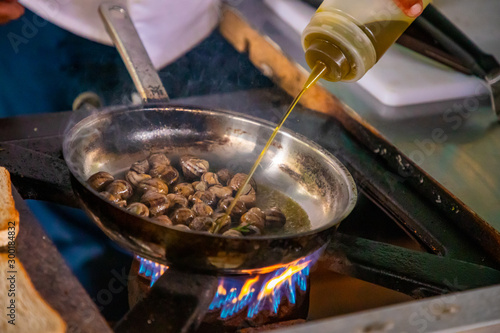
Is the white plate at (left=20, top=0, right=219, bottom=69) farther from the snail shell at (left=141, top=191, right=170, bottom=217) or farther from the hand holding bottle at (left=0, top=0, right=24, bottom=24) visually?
the snail shell at (left=141, top=191, right=170, bottom=217)

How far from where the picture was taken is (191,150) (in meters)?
1.42

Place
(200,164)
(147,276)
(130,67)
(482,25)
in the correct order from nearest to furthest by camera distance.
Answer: (147,276)
(200,164)
(130,67)
(482,25)

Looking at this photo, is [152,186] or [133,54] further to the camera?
[133,54]

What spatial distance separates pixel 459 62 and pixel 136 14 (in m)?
1.26

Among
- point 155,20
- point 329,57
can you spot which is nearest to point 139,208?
point 329,57

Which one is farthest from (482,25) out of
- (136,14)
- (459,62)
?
(136,14)

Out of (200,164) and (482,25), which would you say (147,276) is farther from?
(482,25)

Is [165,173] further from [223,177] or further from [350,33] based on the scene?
[350,33]

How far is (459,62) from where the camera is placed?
191 centimetres

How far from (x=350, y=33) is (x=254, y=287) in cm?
60

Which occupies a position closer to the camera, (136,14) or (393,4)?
(393,4)

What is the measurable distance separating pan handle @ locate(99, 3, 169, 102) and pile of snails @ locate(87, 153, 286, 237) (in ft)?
0.64

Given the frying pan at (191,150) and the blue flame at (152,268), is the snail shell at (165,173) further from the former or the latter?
the blue flame at (152,268)

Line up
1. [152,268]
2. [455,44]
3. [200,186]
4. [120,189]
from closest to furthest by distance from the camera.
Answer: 1. [152,268]
2. [120,189]
3. [200,186]
4. [455,44]
